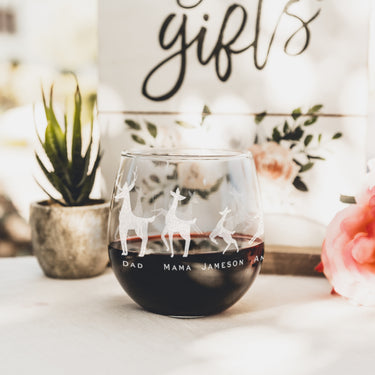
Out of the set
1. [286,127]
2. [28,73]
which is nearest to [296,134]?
[286,127]

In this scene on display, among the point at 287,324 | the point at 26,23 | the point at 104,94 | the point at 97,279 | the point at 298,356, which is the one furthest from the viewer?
the point at 26,23

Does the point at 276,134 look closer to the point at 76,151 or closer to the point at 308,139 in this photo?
the point at 308,139

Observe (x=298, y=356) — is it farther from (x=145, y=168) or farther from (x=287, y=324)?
(x=145, y=168)

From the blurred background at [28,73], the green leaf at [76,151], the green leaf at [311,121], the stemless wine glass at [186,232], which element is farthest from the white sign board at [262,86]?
the blurred background at [28,73]

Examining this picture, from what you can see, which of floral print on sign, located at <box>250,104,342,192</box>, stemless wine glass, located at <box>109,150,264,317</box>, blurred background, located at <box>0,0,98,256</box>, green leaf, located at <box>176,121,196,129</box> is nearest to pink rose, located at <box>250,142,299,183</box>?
floral print on sign, located at <box>250,104,342,192</box>

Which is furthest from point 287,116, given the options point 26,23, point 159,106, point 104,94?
point 26,23

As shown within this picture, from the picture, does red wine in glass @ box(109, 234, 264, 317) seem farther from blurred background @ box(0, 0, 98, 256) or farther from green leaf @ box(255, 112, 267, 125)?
blurred background @ box(0, 0, 98, 256)

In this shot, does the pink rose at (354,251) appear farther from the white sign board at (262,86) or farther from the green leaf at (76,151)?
the green leaf at (76,151)

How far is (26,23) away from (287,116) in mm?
4062

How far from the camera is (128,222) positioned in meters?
0.69

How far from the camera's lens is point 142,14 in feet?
3.20

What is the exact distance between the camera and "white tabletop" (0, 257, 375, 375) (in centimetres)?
57

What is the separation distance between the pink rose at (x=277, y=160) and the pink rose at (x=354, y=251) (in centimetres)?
20

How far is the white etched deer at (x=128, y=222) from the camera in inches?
26.5
